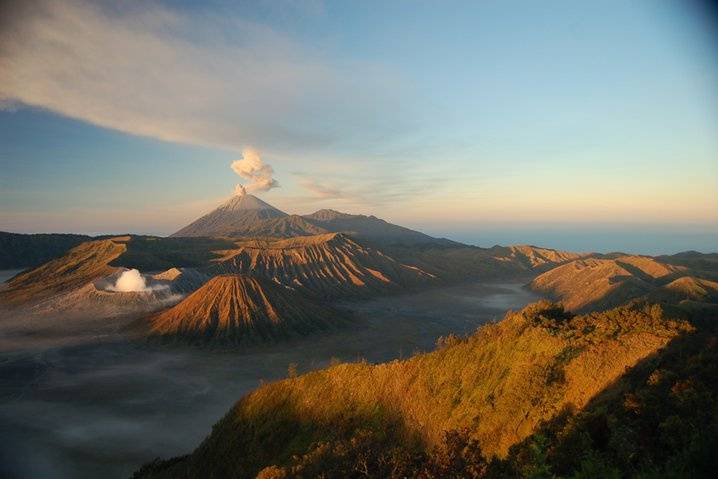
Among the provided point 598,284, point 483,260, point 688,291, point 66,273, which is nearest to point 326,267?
point 598,284

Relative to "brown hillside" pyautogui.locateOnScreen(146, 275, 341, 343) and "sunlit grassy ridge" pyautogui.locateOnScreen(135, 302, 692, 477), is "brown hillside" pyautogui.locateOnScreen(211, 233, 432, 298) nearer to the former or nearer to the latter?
"brown hillside" pyautogui.locateOnScreen(146, 275, 341, 343)

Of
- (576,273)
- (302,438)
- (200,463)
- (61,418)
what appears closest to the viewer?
(302,438)

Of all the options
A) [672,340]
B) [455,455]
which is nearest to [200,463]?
[455,455]

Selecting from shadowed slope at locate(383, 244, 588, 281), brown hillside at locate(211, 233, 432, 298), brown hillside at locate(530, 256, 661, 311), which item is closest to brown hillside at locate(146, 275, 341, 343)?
brown hillside at locate(211, 233, 432, 298)

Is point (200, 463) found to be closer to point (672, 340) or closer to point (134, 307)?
point (672, 340)

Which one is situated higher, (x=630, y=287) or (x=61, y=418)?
(x=630, y=287)

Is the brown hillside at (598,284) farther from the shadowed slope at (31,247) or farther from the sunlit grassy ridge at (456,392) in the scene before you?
the shadowed slope at (31,247)
